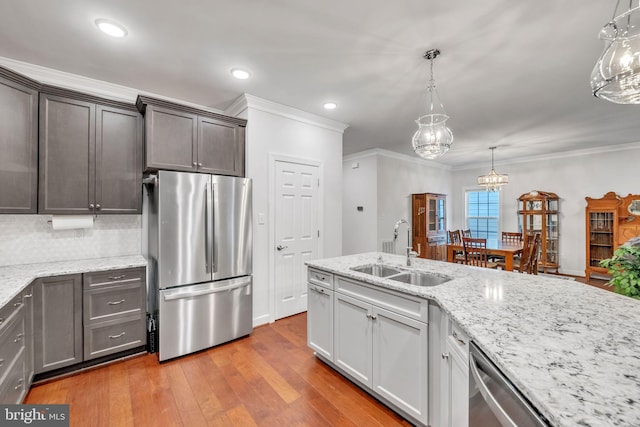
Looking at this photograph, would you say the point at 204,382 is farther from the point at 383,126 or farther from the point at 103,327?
the point at 383,126

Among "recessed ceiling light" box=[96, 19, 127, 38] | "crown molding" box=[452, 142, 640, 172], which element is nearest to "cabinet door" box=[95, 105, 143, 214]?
"recessed ceiling light" box=[96, 19, 127, 38]

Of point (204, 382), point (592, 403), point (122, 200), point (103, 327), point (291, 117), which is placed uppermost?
point (291, 117)

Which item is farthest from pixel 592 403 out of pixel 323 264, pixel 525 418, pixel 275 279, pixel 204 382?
pixel 275 279

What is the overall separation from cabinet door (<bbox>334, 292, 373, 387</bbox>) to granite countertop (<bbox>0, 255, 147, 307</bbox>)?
1.90 metres

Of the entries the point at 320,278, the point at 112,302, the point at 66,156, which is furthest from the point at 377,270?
→ the point at 66,156

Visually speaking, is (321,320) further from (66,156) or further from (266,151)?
(66,156)

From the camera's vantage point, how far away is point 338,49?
2.30 m

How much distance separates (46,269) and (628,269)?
4.13 meters

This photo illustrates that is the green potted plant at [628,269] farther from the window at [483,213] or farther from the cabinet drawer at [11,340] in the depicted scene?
the window at [483,213]

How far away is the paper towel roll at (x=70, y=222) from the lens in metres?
2.50

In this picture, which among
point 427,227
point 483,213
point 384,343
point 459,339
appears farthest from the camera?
point 483,213

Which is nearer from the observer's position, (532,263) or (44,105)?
(44,105)

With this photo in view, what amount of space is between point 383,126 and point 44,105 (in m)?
3.89

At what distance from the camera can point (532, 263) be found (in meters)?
4.35
